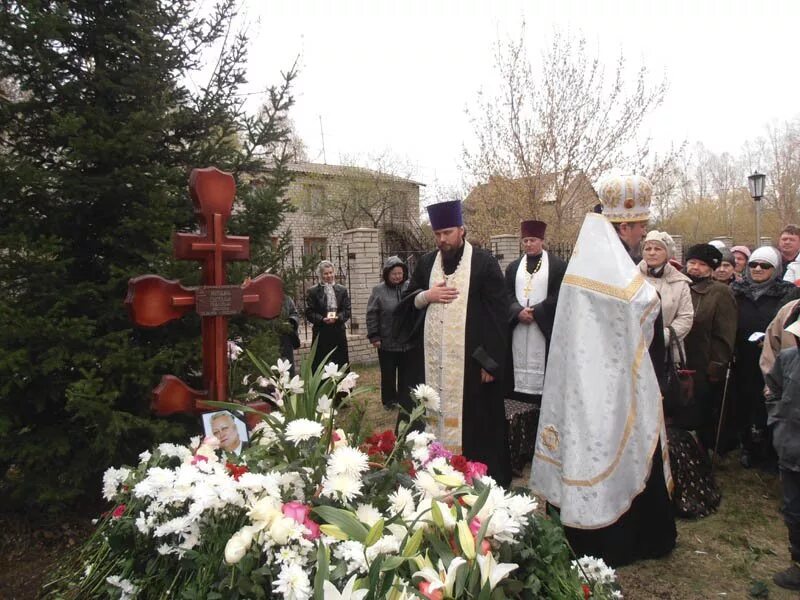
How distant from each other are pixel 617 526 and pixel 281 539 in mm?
2557

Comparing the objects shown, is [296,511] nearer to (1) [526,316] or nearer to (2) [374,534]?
(2) [374,534]

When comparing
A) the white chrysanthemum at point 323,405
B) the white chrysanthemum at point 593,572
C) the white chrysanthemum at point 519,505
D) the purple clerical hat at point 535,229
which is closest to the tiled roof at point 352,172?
the purple clerical hat at point 535,229

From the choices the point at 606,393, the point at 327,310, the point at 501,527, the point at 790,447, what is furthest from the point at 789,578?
the point at 327,310

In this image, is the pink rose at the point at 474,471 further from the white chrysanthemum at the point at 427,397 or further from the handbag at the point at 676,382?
the handbag at the point at 676,382

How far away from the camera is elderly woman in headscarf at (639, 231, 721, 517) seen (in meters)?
3.99

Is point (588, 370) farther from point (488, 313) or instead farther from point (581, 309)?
point (488, 313)

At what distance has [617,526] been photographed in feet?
10.6

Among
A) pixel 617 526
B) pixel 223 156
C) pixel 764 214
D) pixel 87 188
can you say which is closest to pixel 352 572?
pixel 617 526

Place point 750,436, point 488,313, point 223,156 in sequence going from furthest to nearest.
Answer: point 750,436 → point 488,313 → point 223,156

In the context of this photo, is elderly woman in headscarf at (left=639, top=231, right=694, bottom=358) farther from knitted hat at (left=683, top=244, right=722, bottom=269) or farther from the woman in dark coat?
knitted hat at (left=683, top=244, right=722, bottom=269)

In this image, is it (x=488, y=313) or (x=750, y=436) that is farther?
(x=750, y=436)

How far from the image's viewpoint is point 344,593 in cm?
114

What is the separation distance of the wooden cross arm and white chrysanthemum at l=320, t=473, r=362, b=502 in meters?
1.32

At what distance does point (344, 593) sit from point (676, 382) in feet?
10.2
